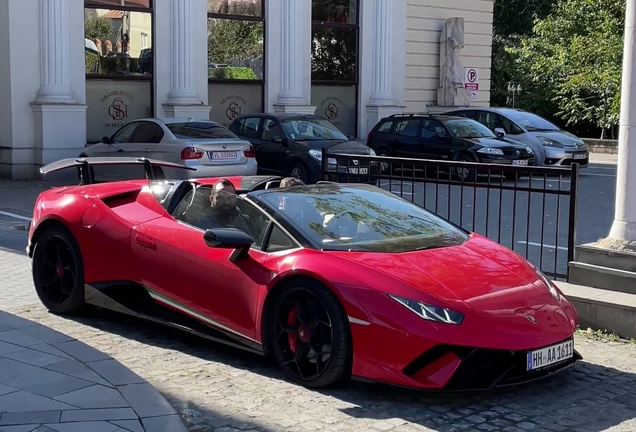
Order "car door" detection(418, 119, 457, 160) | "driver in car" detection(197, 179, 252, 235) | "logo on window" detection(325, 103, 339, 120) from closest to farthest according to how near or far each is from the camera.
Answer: "driver in car" detection(197, 179, 252, 235) < "car door" detection(418, 119, 457, 160) < "logo on window" detection(325, 103, 339, 120)

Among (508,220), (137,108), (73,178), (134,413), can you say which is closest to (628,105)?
(134,413)

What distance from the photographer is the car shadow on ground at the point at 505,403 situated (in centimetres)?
520

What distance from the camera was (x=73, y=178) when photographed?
63.8ft

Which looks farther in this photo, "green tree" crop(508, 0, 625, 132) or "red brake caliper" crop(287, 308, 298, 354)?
"green tree" crop(508, 0, 625, 132)

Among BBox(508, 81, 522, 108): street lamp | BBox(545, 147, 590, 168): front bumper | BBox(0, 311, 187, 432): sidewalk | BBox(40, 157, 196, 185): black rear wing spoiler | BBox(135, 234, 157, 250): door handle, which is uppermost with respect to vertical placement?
BBox(508, 81, 522, 108): street lamp

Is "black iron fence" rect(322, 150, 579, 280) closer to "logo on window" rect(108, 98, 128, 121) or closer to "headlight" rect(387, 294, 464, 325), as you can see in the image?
"headlight" rect(387, 294, 464, 325)

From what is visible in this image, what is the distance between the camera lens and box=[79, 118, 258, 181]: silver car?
16.2 m

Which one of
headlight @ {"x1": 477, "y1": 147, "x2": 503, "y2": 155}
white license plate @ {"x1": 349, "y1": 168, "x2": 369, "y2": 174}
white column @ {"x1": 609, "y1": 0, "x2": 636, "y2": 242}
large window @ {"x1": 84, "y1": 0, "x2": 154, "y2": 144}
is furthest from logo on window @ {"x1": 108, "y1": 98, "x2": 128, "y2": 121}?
white column @ {"x1": 609, "y1": 0, "x2": 636, "y2": 242}

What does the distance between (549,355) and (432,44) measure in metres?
22.9

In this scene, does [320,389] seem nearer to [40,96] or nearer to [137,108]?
[40,96]

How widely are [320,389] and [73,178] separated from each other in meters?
14.9

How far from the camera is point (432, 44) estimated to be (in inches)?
1084

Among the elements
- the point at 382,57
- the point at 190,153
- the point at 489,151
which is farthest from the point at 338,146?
the point at 382,57

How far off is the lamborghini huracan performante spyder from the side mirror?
0.01 meters
